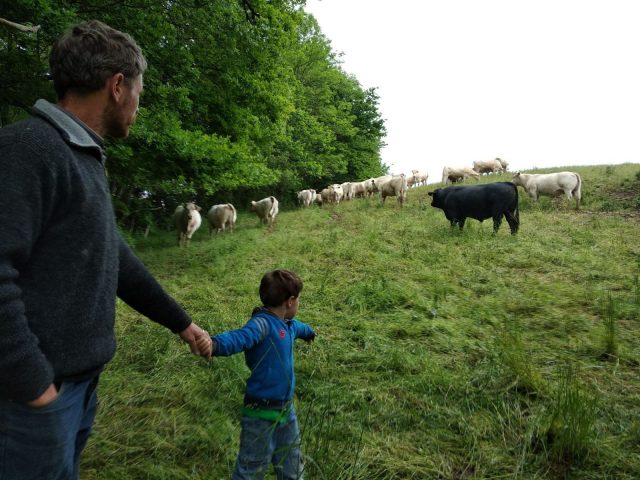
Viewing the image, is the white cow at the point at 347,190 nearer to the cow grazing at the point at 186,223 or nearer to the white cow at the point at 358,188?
the white cow at the point at 358,188

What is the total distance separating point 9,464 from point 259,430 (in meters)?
1.22

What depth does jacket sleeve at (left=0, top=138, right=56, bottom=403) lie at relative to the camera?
3.59 feet

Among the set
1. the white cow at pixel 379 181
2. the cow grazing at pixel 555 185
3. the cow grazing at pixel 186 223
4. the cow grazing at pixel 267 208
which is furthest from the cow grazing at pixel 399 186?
the cow grazing at pixel 186 223

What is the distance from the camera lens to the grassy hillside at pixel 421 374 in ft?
8.16

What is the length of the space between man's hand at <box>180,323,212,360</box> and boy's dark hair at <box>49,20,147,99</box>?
123 cm

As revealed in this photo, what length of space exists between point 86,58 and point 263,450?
2.07 meters

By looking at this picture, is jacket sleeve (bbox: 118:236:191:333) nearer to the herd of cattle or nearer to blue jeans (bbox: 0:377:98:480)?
blue jeans (bbox: 0:377:98:480)

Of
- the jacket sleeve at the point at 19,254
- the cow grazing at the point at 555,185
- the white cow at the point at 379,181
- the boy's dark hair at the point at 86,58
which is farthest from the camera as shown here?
the white cow at the point at 379,181

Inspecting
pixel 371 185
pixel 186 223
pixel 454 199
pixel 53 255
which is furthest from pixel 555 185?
pixel 53 255

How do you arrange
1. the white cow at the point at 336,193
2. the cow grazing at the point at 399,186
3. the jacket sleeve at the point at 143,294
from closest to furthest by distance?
the jacket sleeve at the point at 143,294 < the cow grazing at the point at 399,186 < the white cow at the point at 336,193

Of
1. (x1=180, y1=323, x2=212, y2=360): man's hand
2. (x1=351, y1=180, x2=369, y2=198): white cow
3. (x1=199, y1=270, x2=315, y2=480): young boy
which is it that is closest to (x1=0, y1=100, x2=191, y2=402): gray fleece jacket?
(x1=180, y1=323, x2=212, y2=360): man's hand

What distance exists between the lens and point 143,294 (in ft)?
6.30

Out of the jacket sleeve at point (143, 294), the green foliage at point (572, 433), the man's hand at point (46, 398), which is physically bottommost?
the green foliage at point (572, 433)

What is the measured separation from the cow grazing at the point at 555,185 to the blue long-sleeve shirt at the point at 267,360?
16065mm
